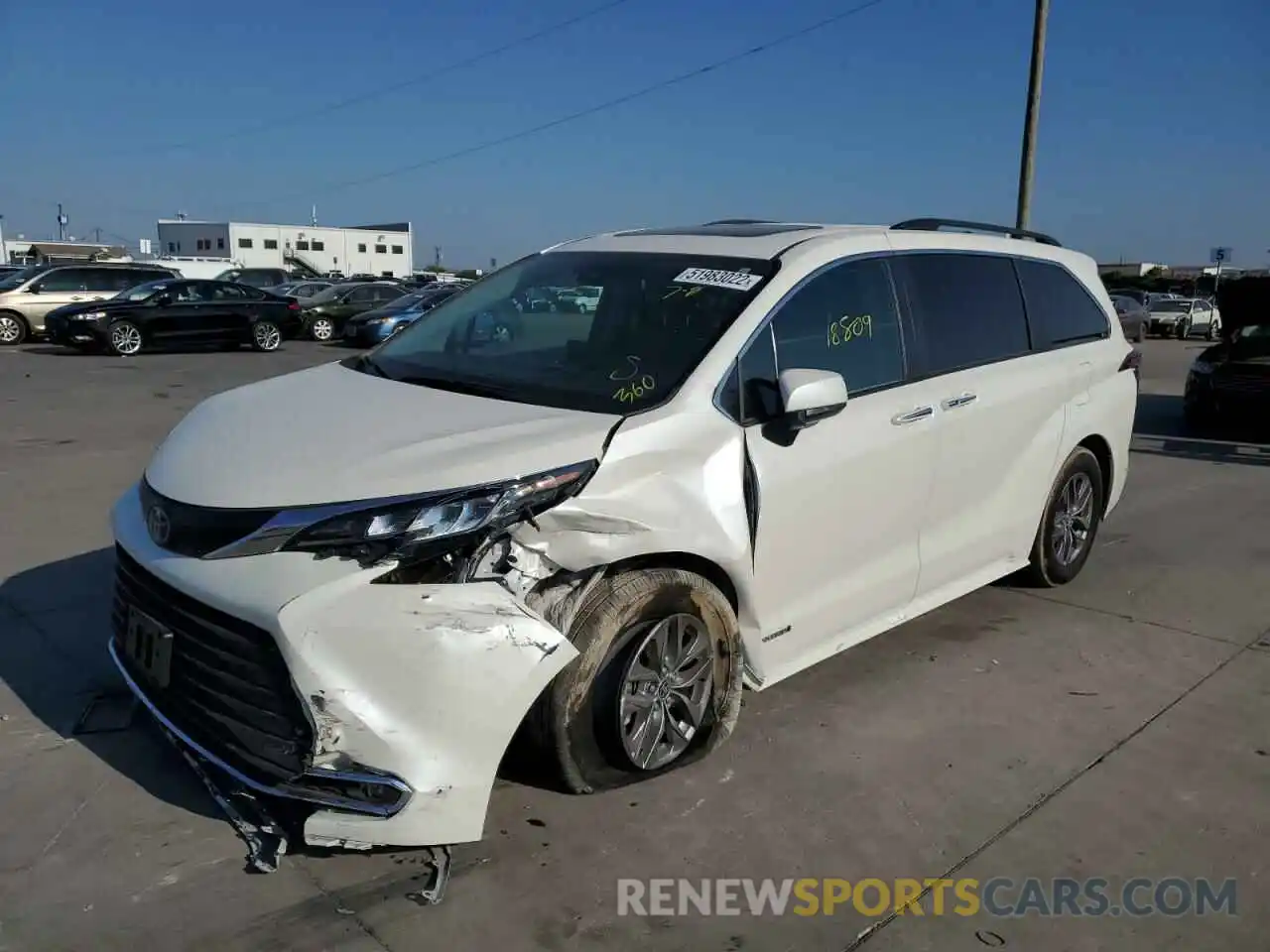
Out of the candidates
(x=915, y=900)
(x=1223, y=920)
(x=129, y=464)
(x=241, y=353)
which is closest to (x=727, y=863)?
(x=915, y=900)

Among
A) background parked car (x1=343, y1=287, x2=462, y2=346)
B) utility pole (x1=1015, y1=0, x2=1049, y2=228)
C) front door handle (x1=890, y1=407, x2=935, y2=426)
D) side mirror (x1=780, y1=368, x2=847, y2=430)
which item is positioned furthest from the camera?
background parked car (x1=343, y1=287, x2=462, y2=346)

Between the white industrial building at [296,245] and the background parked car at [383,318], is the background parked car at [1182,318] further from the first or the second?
the white industrial building at [296,245]

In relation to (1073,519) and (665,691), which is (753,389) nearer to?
(665,691)

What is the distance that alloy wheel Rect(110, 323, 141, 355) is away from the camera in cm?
1898

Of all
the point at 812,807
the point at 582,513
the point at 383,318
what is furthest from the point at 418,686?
the point at 383,318

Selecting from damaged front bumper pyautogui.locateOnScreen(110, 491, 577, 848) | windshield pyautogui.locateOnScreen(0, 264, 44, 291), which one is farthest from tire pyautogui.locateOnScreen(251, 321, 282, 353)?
damaged front bumper pyautogui.locateOnScreen(110, 491, 577, 848)

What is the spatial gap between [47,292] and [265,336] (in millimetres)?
4696

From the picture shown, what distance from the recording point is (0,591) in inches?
200

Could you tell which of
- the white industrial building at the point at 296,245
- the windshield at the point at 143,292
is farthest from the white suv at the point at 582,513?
the white industrial building at the point at 296,245

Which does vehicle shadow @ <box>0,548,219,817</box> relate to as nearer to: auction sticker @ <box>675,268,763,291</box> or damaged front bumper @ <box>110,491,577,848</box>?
damaged front bumper @ <box>110,491,577,848</box>

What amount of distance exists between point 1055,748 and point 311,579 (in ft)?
9.03

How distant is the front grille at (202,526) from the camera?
2762 mm

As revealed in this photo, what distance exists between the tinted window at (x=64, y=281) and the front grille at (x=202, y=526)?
71.0 feet

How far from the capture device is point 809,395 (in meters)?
3.34
